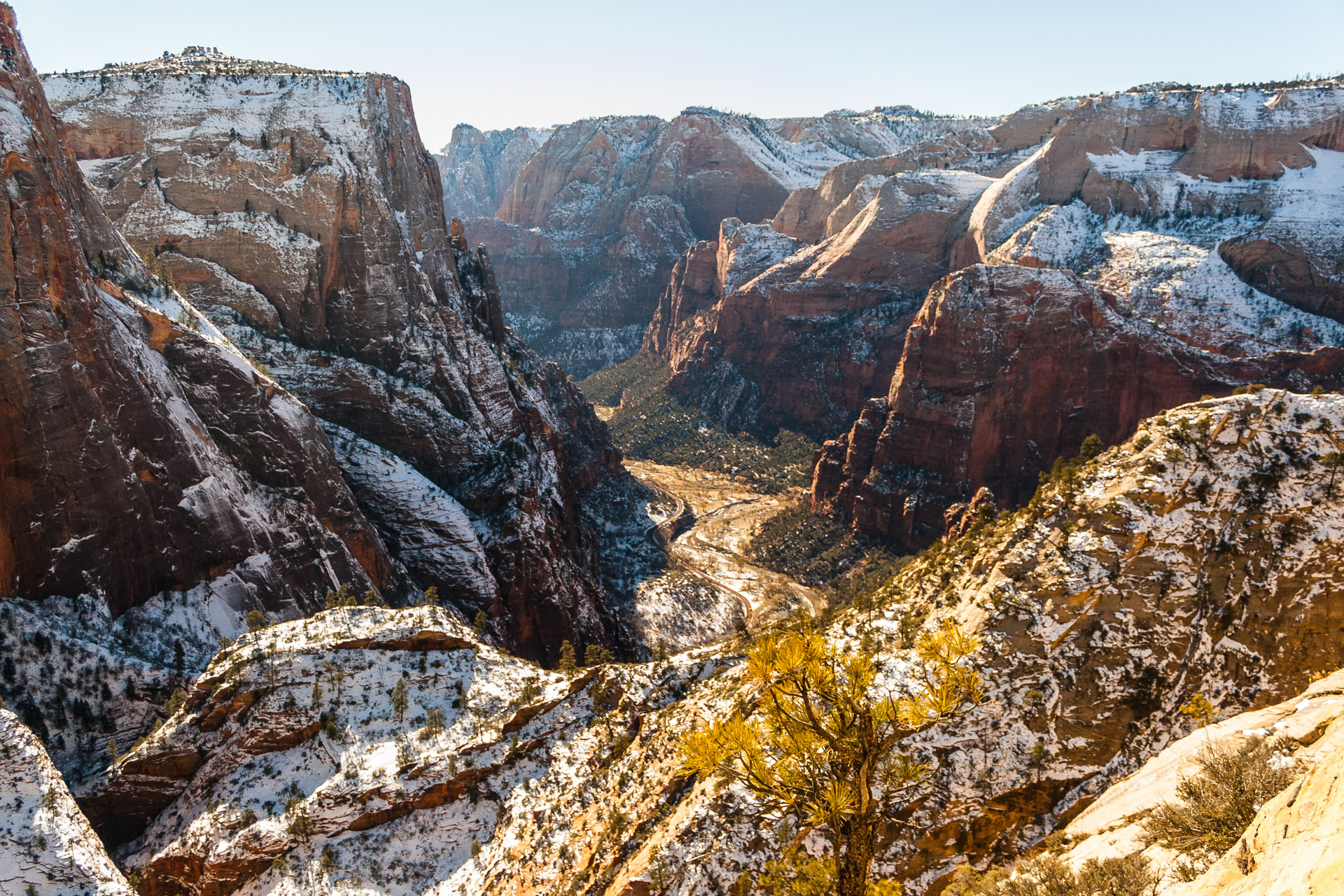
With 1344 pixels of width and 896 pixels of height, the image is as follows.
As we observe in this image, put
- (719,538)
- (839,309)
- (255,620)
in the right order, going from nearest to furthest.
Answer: (255,620)
(719,538)
(839,309)

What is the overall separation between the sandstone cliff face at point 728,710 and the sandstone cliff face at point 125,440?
1080 centimetres

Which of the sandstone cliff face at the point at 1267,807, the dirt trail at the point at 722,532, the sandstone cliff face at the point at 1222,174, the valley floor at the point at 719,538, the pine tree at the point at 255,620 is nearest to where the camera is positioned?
the sandstone cliff face at the point at 1267,807

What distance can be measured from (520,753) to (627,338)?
6927 inches

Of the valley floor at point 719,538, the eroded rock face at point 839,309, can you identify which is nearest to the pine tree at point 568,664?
the valley floor at point 719,538

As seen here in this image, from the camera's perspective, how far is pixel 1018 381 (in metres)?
74.4

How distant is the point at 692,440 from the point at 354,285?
77.4m

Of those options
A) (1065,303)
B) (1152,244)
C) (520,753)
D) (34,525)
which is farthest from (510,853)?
(1152,244)

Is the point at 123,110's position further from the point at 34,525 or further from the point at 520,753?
the point at 520,753

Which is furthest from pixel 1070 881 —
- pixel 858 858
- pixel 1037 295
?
pixel 1037 295

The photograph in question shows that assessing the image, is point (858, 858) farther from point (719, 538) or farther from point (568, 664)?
point (719, 538)

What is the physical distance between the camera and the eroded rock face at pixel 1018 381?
6944 centimetres

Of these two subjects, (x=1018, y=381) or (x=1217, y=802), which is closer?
(x=1217, y=802)

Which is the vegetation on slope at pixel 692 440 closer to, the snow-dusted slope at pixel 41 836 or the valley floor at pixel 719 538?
the valley floor at pixel 719 538

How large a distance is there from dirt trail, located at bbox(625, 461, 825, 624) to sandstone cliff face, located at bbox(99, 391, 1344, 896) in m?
43.9
